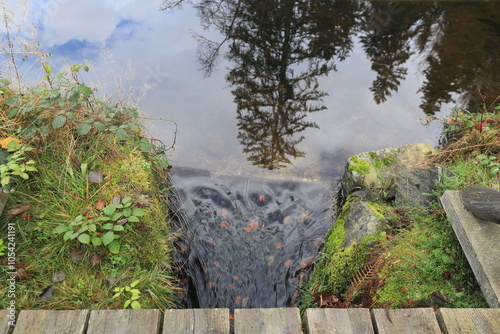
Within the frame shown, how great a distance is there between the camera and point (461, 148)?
13.4 feet

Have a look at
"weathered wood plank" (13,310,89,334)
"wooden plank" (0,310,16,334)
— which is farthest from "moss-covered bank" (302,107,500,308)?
"wooden plank" (0,310,16,334)

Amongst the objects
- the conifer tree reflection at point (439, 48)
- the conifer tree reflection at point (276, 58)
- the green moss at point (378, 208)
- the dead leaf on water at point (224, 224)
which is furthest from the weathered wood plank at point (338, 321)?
the conifer tree reflection at point (439, 48)

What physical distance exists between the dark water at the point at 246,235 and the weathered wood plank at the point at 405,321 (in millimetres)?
1218

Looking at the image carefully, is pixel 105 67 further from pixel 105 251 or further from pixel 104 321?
pixel 104 321

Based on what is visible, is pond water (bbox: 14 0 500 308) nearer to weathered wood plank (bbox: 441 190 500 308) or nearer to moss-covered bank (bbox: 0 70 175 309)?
moss-covered bank (bbox: 0 70 175 309)

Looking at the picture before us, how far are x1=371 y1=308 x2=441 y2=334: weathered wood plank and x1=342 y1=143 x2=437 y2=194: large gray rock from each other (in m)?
1.98

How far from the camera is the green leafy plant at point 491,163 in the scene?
145 inches

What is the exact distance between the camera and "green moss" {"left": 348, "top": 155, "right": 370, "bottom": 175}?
4277mm

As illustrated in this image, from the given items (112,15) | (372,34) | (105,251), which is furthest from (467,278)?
(112,15)

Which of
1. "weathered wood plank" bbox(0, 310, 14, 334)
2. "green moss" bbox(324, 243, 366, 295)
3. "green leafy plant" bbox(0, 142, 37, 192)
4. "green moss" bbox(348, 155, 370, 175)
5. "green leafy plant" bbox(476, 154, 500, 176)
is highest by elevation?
"green leafy plant" bbox(0, 142, 37, 192)

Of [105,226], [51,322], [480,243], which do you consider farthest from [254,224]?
[51,322]

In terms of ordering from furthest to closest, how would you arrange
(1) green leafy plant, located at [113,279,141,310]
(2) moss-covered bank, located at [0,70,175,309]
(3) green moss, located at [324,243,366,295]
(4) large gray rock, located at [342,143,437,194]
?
(4) large gray rock, located at [342,143,437,194] < (3) green moss, located at [324,243,366,295] < (2) moss-covered bank, located at [0,70,175,309] < (1) green leafy plant, located at [113,279,141,310]

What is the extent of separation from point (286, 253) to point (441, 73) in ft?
15.0

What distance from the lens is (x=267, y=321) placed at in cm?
230
